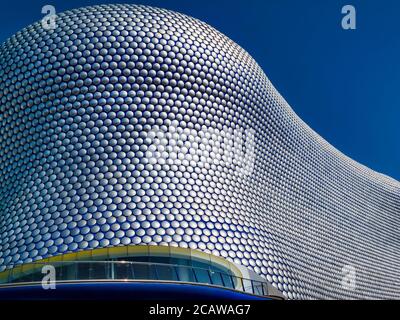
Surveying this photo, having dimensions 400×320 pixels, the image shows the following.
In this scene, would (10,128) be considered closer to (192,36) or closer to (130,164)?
(130,164)

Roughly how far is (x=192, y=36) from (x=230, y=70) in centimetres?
257

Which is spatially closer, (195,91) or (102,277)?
(102,277)

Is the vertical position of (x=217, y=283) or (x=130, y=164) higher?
(x=130, y=164)

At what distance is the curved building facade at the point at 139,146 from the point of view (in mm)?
20109

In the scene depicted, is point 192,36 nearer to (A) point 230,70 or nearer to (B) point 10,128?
(A) point 230,70

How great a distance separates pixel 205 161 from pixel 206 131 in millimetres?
1588

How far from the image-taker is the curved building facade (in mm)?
20109

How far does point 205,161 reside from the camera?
Result: 2298 centimetres

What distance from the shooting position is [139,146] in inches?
858

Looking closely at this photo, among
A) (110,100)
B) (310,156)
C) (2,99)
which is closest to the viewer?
(110,100)
